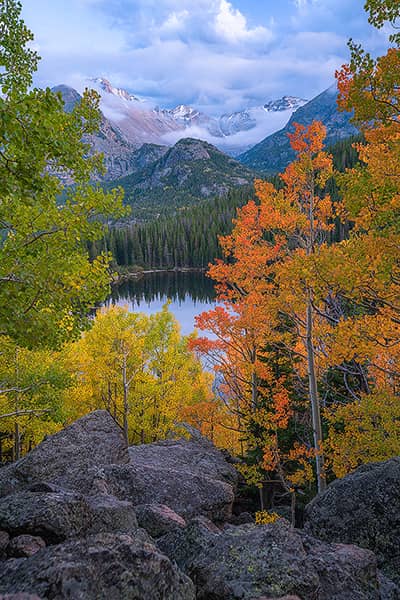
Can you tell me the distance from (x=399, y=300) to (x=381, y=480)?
13.0 feet

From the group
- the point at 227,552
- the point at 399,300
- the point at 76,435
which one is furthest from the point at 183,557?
the point at 76,435

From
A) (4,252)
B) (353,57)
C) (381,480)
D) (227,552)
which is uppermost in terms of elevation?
(353,57)

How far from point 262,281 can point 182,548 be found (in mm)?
10613

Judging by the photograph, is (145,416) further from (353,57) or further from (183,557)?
(353,57)

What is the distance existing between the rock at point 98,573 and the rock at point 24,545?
1.11m

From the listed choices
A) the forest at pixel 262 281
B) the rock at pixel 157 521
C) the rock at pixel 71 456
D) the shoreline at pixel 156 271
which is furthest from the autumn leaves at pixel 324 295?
the shoreline at pixel 156 271

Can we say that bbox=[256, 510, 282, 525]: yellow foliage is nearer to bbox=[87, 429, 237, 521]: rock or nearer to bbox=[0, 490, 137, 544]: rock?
bbox=[87, 429, 237, 521]: rock

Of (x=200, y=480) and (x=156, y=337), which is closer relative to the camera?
(x=200, y=480)

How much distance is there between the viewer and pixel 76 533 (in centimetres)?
633

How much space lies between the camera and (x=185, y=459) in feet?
52.3

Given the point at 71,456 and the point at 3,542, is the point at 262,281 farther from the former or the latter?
the point at 3,542

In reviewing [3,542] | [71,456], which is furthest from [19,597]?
[71,456]

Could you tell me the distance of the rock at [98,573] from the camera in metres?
3.84

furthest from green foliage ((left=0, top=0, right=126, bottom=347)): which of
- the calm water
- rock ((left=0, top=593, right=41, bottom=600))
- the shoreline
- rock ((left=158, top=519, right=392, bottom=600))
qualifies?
the shoreline
